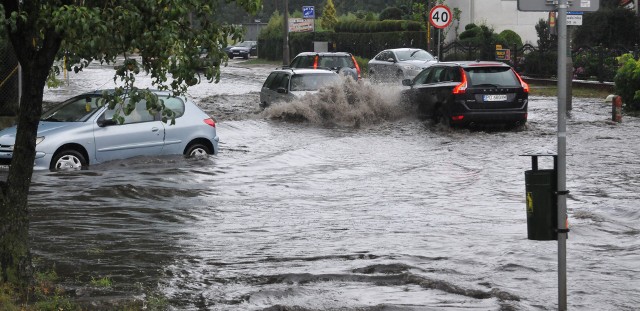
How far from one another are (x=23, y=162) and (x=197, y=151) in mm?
9840

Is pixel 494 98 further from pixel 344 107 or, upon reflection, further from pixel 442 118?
pixel 344 107

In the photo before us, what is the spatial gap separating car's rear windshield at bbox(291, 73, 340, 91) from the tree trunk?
18.4 meters

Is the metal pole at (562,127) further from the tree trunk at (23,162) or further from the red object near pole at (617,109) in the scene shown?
the red object near pole at (617,109)

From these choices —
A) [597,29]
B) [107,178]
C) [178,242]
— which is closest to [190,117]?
[107,178]

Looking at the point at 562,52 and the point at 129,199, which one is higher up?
the point at 562,52

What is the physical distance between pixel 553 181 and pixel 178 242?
5.00m

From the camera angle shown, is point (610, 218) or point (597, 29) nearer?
point (610, 218)

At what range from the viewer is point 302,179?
1698cm

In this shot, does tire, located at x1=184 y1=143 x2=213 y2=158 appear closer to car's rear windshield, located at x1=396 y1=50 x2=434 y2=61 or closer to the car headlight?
the car headlight

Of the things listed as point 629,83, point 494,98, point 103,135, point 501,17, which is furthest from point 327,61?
point 501,17

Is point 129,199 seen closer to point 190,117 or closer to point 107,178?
point 107,178

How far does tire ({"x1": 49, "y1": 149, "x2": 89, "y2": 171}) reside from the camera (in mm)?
16469

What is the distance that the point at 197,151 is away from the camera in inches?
722

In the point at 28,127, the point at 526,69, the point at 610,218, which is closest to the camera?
the point at 28,127
